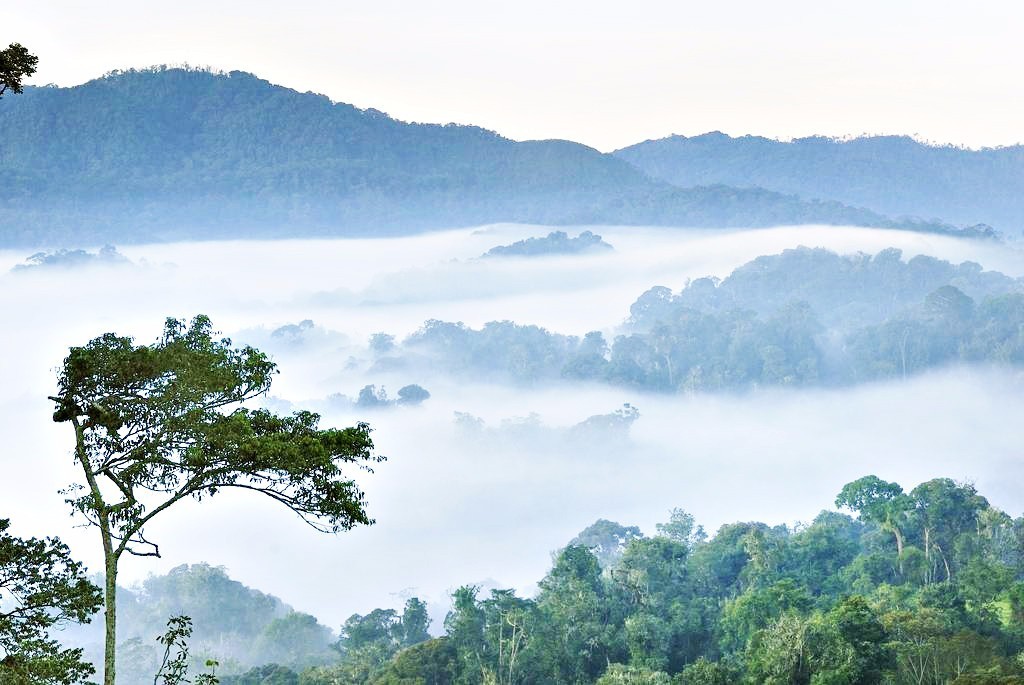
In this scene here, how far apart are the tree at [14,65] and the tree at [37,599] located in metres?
4.18

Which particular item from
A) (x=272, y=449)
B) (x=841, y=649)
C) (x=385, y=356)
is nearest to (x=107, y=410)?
(x=272, y=449)

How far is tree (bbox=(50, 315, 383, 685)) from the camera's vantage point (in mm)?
13391

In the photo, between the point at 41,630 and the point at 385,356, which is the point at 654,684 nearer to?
the point at 41,630

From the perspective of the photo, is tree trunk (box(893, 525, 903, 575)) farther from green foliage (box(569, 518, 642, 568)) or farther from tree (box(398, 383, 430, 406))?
tree (box(398, 383, 430, 406))

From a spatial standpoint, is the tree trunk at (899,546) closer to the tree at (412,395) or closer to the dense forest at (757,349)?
the dense forest at (757,349)

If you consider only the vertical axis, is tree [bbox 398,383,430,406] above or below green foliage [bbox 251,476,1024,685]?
above

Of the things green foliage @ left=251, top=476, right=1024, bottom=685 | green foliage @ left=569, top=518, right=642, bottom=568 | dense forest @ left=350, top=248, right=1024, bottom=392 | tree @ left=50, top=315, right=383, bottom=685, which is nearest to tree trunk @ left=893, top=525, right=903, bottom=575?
green foliage @ left=251, top=476, right=1024, bottom=685

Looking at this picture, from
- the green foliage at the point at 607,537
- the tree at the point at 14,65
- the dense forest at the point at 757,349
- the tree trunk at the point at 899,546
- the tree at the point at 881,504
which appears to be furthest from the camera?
the dense forest at the point at 757,349

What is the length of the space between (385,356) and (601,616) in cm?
12446

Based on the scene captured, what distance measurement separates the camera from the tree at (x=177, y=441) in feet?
43.9

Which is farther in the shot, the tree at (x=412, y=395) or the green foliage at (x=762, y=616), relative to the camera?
the tree at (x=412, y=395)

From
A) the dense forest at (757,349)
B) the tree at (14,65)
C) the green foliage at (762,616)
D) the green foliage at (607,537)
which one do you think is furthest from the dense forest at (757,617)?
the dense forest at (757,349)

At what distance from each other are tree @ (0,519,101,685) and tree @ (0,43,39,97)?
13.7 ft

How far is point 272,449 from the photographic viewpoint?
1334 centimetres
